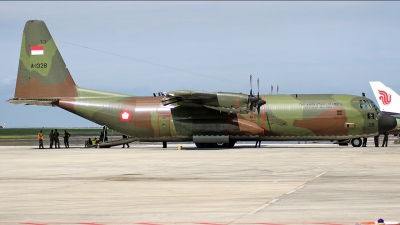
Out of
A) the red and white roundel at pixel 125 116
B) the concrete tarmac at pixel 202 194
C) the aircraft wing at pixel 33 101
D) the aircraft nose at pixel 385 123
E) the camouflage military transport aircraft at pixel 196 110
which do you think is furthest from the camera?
the aircraft wing at pixel 33 101

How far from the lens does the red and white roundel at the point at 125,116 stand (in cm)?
4681

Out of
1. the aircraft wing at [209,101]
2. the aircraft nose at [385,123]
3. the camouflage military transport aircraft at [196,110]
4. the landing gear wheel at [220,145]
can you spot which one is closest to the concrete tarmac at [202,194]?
the aircraft wing at [209,101]

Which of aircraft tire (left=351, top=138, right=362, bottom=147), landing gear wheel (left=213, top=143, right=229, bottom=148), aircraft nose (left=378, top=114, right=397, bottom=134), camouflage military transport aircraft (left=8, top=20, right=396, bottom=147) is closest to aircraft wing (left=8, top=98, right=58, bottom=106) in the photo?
camouflage military transport aircraft (left=8, top=20, right=396, bottom=147)

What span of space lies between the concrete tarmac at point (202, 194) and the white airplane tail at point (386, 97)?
48.4 meters

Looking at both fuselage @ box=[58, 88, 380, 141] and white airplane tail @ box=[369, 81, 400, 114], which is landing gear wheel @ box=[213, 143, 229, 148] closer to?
fuselage @ box=[58, 88, 380, 141]

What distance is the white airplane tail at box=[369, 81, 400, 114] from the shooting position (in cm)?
7322

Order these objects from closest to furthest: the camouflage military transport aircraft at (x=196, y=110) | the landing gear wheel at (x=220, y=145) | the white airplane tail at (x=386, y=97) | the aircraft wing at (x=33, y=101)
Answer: the camouflage military transport aircraft at (x=196, y=110) → the landing gear wheel at (x=220, y=145) → the aircraft wing at (x=33, y=101) → the white airplane tail at (x=386, y=97)

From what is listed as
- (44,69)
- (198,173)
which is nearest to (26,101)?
(44,69)

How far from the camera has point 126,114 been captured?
46875 millimetres

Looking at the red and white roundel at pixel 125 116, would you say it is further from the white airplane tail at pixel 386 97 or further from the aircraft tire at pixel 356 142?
the white airplane tail at pixel 386 97

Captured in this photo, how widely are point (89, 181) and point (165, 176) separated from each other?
305cm

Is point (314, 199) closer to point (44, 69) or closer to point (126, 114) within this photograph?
point (126, 114)

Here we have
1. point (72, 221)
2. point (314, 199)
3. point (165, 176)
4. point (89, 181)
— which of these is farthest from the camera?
point (165, 176)

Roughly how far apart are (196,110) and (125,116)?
5629 millimetres
